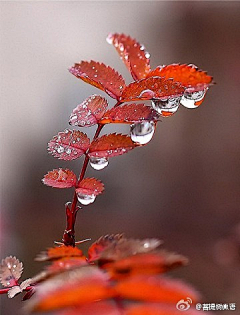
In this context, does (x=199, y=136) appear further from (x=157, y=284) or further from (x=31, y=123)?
(x=157, y=284)

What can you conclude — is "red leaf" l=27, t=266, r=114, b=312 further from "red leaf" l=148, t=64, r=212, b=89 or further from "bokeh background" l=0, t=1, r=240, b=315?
"bokeh background" l=0, t=1, r=240, b=315

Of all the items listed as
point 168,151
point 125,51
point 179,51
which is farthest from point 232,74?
point 125,51

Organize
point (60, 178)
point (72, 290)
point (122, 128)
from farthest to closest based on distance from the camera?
1. point (122, 128)
2. point (60, 178)
3. point (72, 290)

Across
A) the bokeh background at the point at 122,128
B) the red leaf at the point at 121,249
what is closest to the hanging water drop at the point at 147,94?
the red leaf at the point at 121,249

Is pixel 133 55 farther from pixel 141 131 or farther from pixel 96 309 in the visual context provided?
pixel 96 309

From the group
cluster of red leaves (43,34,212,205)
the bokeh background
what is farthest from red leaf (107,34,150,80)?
the bokeh background

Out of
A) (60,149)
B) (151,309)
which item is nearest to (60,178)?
(60,149)
